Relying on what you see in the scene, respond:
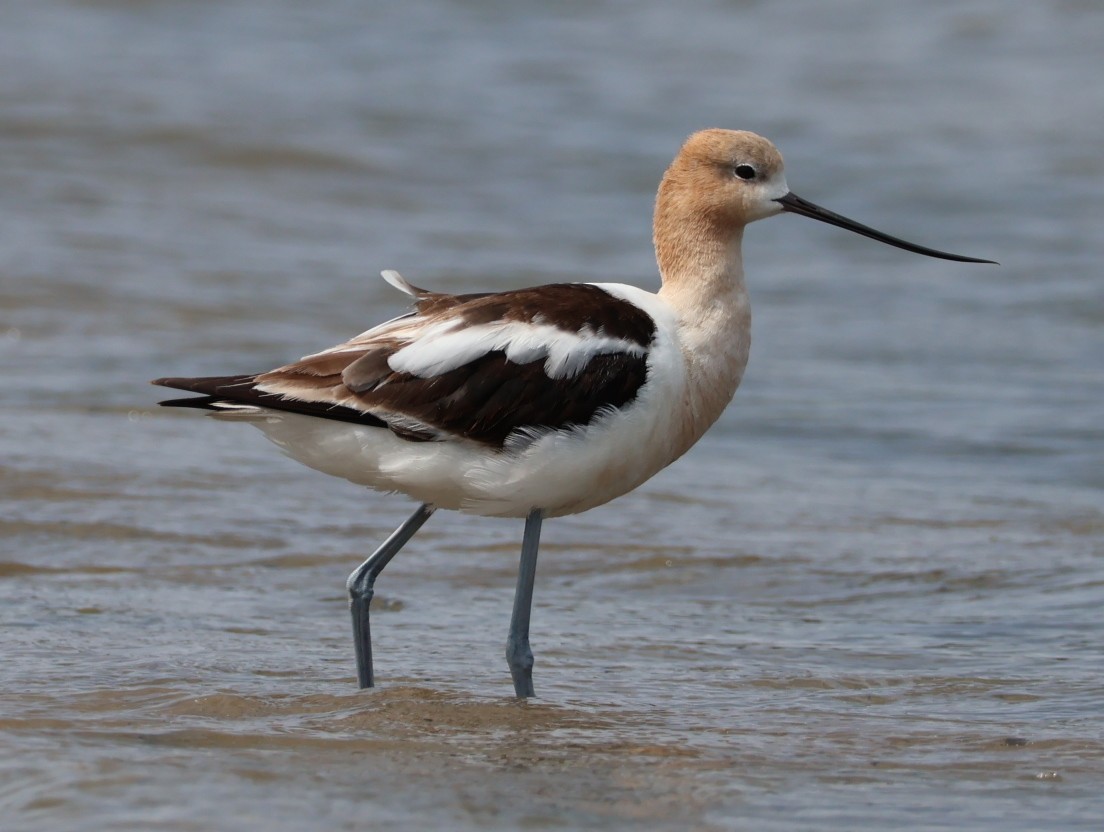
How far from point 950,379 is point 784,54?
873cm

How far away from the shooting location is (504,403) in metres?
5.15

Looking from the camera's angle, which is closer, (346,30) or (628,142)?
(628,142)

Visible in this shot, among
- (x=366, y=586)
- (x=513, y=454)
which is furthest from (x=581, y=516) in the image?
(x=513, y=454)

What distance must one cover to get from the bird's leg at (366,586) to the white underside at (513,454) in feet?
1.05

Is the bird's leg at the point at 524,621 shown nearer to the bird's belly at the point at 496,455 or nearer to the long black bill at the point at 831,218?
the bird's belly at the point at 496,455

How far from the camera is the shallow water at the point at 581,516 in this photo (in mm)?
4688

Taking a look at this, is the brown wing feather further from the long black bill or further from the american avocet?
the long black bill

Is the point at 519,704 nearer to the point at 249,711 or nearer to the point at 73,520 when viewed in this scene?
the point at 249,711

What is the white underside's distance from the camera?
5.16 meters

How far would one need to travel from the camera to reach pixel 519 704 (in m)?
5.29

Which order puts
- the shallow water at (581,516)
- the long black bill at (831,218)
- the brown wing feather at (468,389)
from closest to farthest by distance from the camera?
the shallow water at (581,516)
the brown wing feather at (468,389)
the long black bill at (831,218)

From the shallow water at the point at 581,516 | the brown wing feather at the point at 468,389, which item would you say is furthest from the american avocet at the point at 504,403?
the shallow water at the point at 581,516

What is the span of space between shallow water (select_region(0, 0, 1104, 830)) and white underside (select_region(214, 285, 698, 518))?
2.14ft

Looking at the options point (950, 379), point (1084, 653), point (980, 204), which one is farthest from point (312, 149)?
point (1084, 653)
